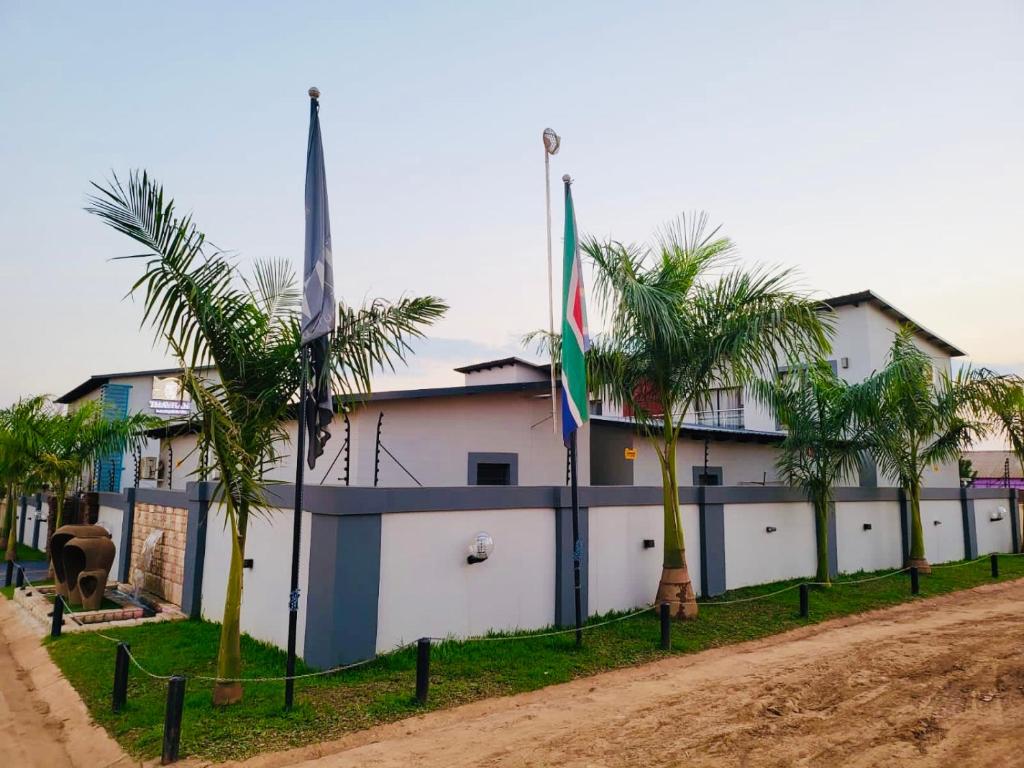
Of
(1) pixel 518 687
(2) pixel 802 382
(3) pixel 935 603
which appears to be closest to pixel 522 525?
(1) pixel 518 687

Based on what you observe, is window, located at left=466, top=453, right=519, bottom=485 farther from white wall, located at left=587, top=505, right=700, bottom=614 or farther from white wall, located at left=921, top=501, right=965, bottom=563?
white wall, located at left=921, top=501, right=965, bottom=563

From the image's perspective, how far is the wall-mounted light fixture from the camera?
9.12 m

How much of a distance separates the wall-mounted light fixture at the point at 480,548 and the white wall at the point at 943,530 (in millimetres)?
15889

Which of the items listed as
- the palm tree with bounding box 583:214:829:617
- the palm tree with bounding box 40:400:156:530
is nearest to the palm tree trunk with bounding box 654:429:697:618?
the palm tree with bounding box 583:214:829:617

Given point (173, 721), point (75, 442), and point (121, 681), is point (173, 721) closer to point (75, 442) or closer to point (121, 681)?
point (121, 681)

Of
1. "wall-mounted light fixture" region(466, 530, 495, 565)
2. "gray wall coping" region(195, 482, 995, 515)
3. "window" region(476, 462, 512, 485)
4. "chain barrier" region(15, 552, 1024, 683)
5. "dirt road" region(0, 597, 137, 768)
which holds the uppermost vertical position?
"window" region(476, 462, 512, 485)

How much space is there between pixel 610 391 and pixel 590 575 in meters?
3.03

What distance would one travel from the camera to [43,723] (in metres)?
7.05

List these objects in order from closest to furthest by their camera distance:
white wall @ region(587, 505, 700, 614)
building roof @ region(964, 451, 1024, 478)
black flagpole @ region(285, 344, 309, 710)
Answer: black flagpole @ region(285, 344, 309, 710) < white wall @ region(587, 505, 700, 614) < building roof @ region(964, 451, 1024, 478)

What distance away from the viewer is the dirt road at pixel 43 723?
606 centimetres

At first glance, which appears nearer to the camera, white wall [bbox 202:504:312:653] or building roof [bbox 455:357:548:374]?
white wall [bbox 202:504:312:653]

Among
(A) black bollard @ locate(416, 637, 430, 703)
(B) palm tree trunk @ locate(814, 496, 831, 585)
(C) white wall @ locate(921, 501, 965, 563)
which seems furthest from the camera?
(C) white wall @ locate(921, 501, 965, 563)

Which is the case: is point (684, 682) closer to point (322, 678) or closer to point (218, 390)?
point (322, 678)

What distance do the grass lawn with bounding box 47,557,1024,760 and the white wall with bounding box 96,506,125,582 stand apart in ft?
19.3
